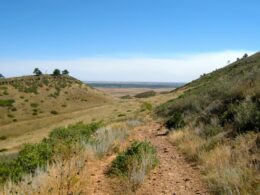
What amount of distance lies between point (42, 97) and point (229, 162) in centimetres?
5592

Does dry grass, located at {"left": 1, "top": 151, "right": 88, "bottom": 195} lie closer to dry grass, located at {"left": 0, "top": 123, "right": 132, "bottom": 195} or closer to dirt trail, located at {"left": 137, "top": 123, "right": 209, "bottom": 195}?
dry grass, located at {"left": 0, "top": 123, "right": 132, "bottom": 195}

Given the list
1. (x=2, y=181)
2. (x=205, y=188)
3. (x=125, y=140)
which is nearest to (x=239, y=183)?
(x=205, y=188)

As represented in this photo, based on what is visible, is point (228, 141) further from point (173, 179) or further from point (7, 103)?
point (7, 103)

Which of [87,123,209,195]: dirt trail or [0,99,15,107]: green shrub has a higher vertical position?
[87,123,209,195]: dirt trail

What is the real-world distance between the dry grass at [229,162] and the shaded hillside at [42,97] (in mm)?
41166

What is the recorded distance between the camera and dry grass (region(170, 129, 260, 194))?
19.2ft

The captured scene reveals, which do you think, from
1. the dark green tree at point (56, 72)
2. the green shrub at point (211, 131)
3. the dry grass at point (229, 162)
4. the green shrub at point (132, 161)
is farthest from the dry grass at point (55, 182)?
the dark green tree at point (56, 72)

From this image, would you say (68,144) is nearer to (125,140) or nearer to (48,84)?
(125,140)

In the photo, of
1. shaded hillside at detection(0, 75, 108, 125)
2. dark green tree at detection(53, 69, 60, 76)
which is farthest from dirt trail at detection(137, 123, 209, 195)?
dark green tree at detection(53, 69, 60, 76)

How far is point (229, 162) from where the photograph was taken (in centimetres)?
754

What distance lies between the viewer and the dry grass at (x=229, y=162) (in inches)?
231

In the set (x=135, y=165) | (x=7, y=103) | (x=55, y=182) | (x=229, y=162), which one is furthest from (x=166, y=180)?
(x=7, y=103)

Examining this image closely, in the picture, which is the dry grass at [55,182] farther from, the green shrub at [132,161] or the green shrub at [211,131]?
the green shrub at [211,131]

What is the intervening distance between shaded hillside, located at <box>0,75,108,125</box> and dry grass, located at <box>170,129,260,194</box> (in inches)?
1621
